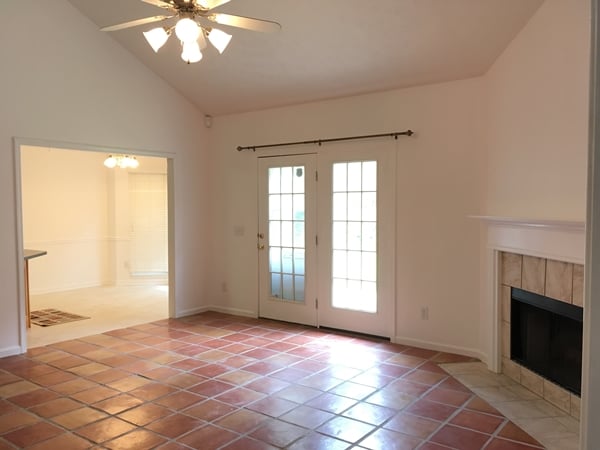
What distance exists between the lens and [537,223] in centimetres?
354

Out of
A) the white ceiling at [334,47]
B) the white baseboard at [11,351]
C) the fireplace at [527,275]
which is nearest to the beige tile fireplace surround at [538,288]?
the fireplace at [527,275]

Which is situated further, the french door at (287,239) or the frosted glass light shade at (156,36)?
the french door at (287,239)

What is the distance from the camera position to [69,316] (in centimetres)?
644

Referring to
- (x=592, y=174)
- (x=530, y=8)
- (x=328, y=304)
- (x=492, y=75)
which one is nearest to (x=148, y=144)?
(x=328, y=304)

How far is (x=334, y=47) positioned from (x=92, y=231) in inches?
239

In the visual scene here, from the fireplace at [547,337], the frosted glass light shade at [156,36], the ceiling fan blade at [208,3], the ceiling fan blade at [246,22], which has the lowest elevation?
the fireplace at [547,337]

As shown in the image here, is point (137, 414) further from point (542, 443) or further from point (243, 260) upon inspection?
point (243, 260)

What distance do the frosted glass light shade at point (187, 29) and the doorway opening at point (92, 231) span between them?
4368 mm

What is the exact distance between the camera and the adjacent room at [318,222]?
3.31 m

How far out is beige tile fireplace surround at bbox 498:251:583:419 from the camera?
10.9ft

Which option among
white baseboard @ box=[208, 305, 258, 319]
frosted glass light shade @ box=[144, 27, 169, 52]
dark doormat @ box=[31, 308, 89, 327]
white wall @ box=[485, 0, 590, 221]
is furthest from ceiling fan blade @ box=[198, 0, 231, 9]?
dark doormat @ box=[31, 308, 89, 327]

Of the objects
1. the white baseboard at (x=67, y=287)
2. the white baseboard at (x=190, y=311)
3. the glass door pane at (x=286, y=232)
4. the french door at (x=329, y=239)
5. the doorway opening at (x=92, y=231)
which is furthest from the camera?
the white baseboard at (x=67, y=287)

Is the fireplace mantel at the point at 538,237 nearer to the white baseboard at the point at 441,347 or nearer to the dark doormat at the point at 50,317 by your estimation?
the white baseboard at the point at 441,347

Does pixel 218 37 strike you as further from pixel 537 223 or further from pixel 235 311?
pixel 235 311
